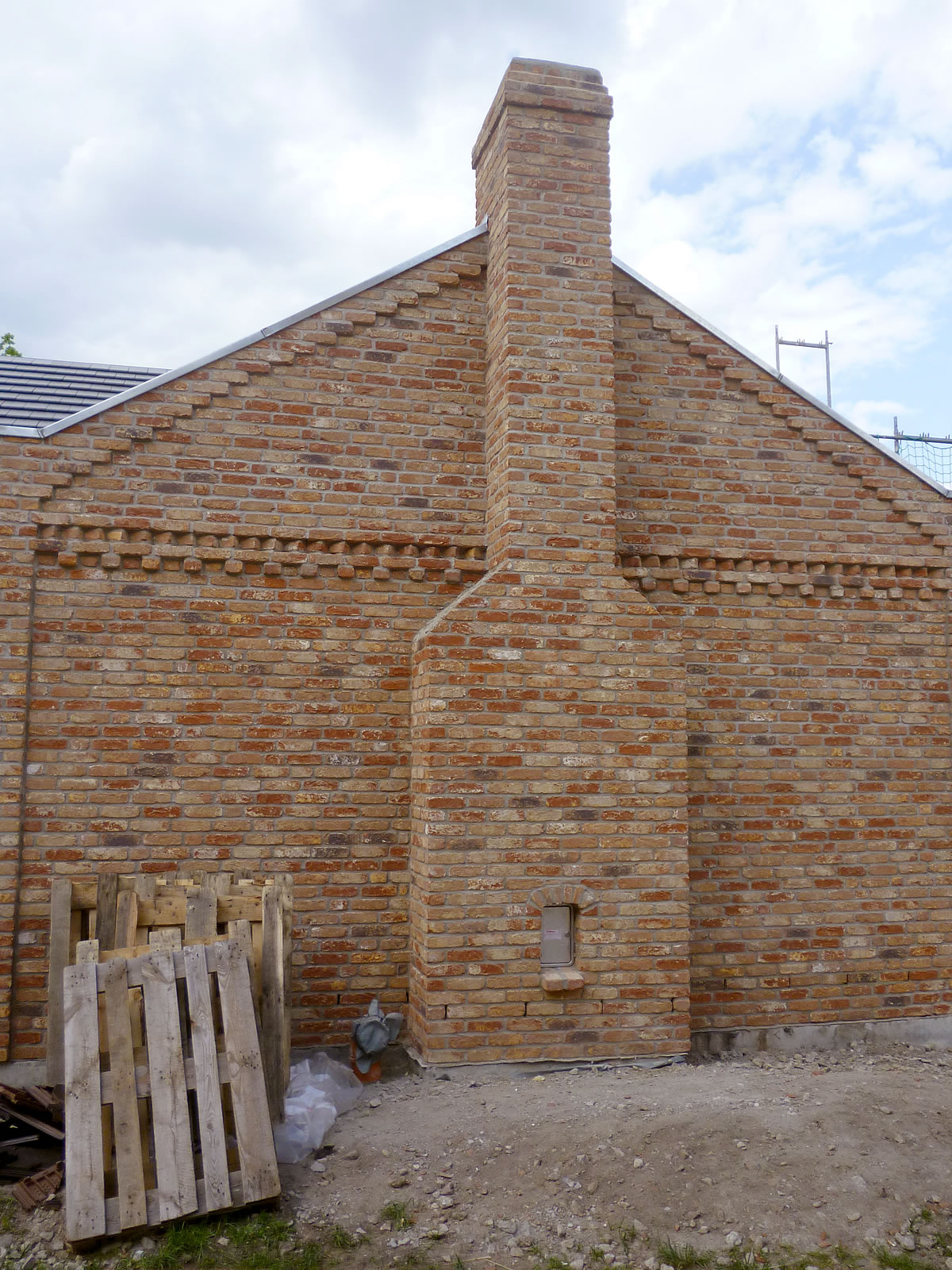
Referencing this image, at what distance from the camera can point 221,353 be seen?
6445mm

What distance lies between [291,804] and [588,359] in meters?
3.41

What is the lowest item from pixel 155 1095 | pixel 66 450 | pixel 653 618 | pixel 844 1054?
pixel 844 1054

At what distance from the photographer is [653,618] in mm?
6238

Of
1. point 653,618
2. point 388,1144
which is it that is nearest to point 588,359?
point 653,618

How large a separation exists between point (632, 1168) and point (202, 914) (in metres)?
2.36

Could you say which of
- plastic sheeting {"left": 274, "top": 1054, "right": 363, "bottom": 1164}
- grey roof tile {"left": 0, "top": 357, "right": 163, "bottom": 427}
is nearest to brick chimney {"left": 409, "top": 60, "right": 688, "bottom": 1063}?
plastic sheeting {"left": 274, "top": 1054, "right": 363, "bottom": 1164}

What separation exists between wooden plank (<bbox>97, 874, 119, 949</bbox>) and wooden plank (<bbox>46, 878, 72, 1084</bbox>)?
16 cm

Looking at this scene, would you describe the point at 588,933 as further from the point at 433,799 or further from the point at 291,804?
the point at 291,804

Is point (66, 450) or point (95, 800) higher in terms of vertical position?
point (66, 450)

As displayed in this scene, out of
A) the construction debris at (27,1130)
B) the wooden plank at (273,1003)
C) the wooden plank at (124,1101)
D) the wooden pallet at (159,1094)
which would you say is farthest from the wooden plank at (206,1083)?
the construction debris at (27,1130)

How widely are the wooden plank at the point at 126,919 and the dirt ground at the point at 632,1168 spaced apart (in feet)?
4.69

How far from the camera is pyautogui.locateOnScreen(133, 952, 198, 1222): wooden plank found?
163 inches

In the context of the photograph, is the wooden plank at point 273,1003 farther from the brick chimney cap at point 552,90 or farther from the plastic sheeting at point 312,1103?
the brick chimney cap at point 552,90

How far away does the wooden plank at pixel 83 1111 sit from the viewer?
4.03m
